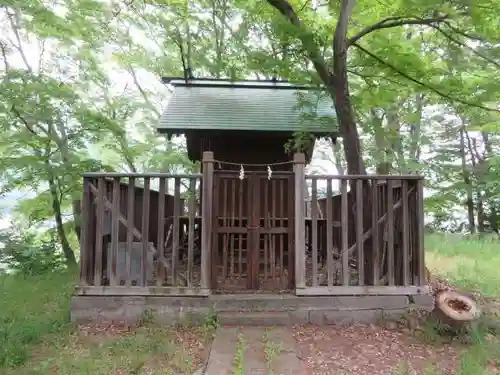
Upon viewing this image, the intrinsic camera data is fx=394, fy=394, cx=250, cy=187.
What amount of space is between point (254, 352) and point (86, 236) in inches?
109

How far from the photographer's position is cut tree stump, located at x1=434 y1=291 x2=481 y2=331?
4684 mm

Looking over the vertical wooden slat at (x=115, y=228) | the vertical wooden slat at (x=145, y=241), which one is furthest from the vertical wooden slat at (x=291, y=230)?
the vertical wooden slat at (x=115, y=228)

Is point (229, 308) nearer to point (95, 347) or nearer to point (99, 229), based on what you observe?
point (95, 347)

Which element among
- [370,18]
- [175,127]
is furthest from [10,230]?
[370,18]

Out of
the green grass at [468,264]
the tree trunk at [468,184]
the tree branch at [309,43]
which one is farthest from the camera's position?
the tree trunk at [468,184]

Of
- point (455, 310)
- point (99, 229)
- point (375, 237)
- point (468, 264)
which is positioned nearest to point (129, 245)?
point (99, 229)

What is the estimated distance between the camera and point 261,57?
6504 millimetres

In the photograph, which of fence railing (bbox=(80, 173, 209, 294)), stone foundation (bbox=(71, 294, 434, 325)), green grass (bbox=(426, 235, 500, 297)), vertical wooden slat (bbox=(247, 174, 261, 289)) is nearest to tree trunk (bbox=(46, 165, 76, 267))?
fence railing (bbox=(80, 173, 209, 294))

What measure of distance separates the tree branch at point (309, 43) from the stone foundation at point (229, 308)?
3.45 meters

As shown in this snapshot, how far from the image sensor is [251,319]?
16.6ft

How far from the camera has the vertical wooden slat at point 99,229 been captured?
5266mm

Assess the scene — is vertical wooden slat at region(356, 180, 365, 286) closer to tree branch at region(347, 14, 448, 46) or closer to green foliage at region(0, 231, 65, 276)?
tree branch at region(347, 14, 448, 46)

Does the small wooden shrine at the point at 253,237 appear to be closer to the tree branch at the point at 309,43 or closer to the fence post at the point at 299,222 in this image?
the fence post at the point at 299,222

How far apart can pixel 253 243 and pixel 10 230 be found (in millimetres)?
8963
